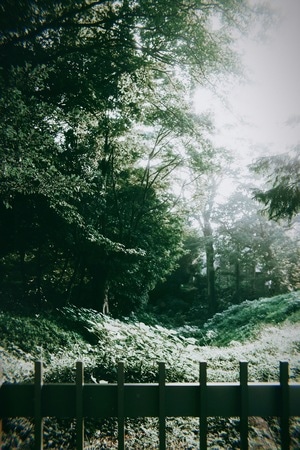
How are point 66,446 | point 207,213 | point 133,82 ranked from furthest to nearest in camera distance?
1. point 207,213
2. point 133,82
3. point 66,446

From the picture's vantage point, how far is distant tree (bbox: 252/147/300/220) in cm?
900

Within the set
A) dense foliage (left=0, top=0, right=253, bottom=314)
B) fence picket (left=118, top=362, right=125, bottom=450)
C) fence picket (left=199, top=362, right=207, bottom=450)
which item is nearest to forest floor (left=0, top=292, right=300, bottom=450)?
fence picket (left=118, top=362, right=125, bottom=450)

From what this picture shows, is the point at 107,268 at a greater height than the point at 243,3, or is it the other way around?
the point at 243,3

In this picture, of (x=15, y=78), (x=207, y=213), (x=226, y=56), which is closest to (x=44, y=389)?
(x=15, y=78)

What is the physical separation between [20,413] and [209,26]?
9.21 m

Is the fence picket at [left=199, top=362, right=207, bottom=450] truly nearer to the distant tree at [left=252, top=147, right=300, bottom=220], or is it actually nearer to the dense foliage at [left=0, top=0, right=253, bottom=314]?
the dense foliage at [left=0, top=0, right=253, bottom=314]

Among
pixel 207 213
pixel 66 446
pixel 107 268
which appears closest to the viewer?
pixel 66 446

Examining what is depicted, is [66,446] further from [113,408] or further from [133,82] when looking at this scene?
[133,82]

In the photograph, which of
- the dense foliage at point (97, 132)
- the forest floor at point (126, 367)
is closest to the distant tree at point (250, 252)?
the dense foliage at point (97, 132)

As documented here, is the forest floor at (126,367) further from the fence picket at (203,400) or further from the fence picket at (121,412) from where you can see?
the fence picket at (203,400)

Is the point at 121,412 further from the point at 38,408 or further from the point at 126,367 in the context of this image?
the point at 126,367

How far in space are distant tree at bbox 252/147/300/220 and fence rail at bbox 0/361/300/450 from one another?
8.09 meters

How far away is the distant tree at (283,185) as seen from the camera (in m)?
9.00

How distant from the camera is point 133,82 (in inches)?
356
